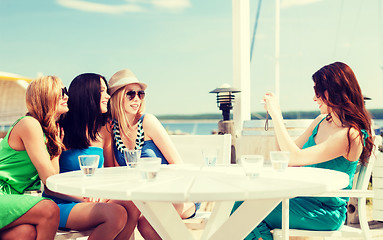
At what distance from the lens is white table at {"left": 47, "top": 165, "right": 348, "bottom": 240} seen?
1.16 m

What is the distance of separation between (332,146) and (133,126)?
44.4 inches

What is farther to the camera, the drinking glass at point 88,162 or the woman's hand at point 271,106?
the woman's hand at point 271,106

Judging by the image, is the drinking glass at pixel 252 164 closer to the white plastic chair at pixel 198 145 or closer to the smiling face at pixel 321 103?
the smiling face at pixel 321 103

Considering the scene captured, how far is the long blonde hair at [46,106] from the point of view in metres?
2.04

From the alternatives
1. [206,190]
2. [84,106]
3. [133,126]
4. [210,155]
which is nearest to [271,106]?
[210,155]

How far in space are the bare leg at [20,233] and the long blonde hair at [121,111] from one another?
82cm

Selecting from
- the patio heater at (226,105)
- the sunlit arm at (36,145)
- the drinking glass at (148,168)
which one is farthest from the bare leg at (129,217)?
the patio heater at (226,105)

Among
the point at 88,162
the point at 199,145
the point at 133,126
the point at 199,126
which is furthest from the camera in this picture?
the point at 199,126

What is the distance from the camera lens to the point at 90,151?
7.40ft

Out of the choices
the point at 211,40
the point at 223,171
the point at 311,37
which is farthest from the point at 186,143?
the point at 211,40

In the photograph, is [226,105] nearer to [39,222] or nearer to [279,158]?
[279,158]

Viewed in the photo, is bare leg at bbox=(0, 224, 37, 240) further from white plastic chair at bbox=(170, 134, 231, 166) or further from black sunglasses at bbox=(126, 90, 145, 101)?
white plastic chair at bbox=(170, 134, 231, 166)

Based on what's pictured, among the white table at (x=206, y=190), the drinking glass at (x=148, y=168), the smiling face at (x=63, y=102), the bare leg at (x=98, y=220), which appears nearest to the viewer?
the white table at (x=206, y=190)

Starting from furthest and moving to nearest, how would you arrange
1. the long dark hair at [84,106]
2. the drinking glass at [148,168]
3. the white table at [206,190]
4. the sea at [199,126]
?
1. the sea at [199,126]
2. the long dark hair at [84,106]
3. the drinking glass at [148,168]
4. the white table at [206,190]
